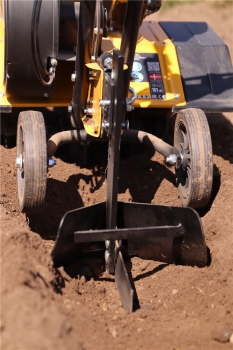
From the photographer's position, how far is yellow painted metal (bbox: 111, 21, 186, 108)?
4.66 meters

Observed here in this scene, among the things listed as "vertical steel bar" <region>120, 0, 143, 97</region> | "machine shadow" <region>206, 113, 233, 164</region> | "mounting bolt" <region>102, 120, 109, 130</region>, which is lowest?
"machine shadow" <region>206, 113, 233, 164</region>

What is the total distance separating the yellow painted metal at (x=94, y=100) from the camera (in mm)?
3953

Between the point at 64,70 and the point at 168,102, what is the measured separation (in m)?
Answer: 0.82

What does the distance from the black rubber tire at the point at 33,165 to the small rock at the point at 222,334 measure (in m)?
1.34

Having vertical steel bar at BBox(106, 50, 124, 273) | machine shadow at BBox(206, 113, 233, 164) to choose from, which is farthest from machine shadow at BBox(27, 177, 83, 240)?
machine shadow at BBox(206, 113, 233, 164)

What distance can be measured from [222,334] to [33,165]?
1500mm

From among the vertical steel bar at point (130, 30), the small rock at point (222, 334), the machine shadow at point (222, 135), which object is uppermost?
the vertical steel bar at point (130, 30)

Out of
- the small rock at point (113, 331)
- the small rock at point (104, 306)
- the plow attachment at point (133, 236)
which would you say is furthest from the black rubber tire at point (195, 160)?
the small rock at point (113, 331)

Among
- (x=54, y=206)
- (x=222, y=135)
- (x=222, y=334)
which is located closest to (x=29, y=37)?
(x=54, y=206)

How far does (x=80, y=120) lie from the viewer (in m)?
4.28

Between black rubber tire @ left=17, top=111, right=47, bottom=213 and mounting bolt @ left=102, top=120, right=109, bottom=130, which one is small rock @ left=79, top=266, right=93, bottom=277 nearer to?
black rubber tire @ left=17, top=111, right=47, bottom=213

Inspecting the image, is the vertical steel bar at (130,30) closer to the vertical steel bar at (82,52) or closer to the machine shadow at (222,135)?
the vertical steel bar at (82,52)

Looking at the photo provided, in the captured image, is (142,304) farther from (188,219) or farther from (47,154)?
(47,154)

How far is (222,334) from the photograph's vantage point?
332cm
